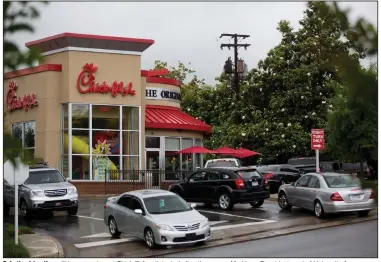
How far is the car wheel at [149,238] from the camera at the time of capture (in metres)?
14.3

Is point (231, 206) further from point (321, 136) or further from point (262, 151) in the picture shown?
point (262, 151)

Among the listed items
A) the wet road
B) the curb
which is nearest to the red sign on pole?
the curb

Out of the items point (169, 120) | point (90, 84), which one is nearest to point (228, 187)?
point (90, 84)

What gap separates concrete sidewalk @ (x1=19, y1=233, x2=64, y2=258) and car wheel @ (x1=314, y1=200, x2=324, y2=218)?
7896 mm

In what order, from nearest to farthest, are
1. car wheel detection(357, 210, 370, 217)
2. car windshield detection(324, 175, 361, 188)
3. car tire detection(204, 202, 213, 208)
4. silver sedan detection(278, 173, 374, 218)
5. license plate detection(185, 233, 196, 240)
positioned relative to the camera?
license plate detection(185, 233, 196, 240)
silver sedan detection(278, 173, 374, 218)
car windshield detection(324, 175, 361, 188)
car wheel detection(357, 210, 370, 217)
car tire detection(204, 202, 213, 208)

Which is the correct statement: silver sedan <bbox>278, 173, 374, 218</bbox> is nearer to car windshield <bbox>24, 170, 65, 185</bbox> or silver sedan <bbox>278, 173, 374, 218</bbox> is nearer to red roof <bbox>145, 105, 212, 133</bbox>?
car windshield <bbox>24, 170, 65, 185</bbox>

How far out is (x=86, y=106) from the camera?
1147 inches

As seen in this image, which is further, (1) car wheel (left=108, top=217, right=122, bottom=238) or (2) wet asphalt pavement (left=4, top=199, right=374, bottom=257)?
(1) car wheel (left=108, top=217, right=122, bottom=238)

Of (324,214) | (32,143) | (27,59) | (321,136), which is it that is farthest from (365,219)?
(32,143)

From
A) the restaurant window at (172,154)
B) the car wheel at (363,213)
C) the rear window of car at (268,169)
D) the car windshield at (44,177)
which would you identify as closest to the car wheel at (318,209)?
the car wheel at (363,213)

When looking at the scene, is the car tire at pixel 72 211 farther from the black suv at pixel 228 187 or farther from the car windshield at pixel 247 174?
the car windshield at pixel 247 174

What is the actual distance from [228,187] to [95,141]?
10416 millimetres

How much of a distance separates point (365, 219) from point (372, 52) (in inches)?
605

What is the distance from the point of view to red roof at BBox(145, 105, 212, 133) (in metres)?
32.0
